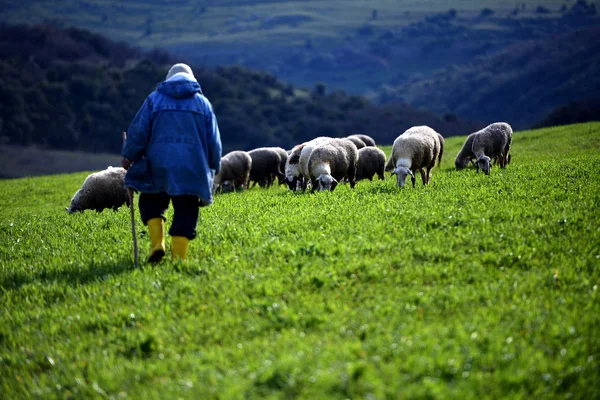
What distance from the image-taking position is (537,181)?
11.7m

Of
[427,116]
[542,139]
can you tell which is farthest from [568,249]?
[427,116]

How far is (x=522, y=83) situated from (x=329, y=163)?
5641 inches

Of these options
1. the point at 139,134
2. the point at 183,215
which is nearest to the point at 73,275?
the point at 183,215

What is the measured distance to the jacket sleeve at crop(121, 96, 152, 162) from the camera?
8.21 metres

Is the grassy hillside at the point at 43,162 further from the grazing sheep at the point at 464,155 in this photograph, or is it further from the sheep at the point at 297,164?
the sheep at the point at 297,164

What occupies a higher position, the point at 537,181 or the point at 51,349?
the point at 537,181

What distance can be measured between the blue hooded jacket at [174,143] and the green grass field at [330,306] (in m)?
1.04

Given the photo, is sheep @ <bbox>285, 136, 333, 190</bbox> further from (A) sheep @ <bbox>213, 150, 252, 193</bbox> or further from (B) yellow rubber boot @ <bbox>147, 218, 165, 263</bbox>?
(B) yellow rubber boot @ <bbox>147, 218, 165, 263</bbox>

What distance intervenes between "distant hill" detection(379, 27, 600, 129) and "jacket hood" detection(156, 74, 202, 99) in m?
123

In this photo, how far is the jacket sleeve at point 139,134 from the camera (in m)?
8.21

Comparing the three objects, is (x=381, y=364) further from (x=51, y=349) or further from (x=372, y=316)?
(x=51, y=349)

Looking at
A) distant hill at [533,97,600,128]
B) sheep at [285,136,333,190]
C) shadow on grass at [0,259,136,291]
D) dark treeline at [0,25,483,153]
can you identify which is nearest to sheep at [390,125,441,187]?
sheep at [285,136,333,190]

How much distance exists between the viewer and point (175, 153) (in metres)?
8.08

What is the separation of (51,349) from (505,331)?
4.30 m
